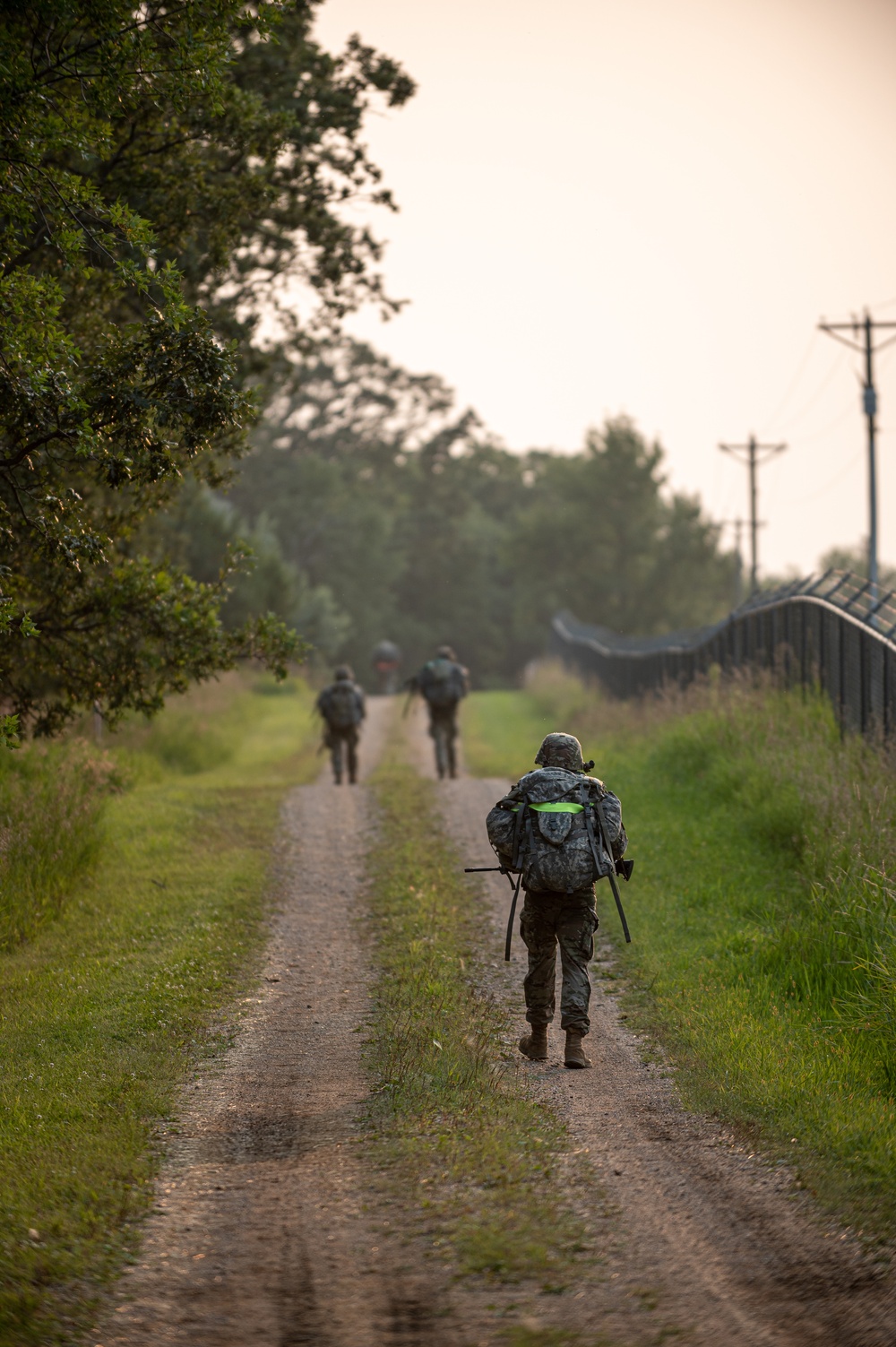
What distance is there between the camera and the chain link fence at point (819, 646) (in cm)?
1516

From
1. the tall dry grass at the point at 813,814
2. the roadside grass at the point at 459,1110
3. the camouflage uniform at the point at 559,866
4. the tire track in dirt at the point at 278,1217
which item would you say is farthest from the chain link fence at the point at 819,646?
the tire track in dirt at the point at 278,1217

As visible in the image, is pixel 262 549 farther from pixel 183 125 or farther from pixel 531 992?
pixel 531 992

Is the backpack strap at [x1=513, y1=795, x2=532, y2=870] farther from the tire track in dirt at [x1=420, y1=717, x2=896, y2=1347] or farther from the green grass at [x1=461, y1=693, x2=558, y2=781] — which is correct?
the green grass at [x1=461, y1=693, x2=558, y2=781]

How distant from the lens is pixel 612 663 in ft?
112

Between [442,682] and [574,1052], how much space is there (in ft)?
44.2

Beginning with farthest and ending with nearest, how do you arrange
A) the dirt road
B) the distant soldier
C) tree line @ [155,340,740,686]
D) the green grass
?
tree line @ [155,340,740,686] < the distant soldier < the green grass < the dirt road

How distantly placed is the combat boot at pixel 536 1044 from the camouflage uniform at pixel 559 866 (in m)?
0.05

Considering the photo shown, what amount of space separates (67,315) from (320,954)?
633 cm

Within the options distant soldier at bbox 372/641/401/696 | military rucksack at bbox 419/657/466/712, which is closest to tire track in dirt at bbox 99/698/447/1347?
military rucksack at bbox 419/657/466/712

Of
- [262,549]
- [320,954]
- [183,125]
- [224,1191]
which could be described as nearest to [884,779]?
[320,954]

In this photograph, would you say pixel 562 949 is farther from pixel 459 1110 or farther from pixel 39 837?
pixel 39 837

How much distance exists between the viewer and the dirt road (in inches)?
→ 188

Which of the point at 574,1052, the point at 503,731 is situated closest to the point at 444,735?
the point at 503,731

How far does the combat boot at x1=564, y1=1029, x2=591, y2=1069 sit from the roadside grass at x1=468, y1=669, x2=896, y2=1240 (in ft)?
1.88
